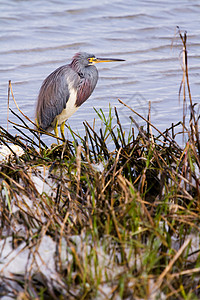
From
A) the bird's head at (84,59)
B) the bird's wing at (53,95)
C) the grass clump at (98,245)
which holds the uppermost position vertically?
the bird's head at (84,59)

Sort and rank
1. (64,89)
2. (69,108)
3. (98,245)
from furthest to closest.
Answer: (69,108) → (64,89) → (98,245)

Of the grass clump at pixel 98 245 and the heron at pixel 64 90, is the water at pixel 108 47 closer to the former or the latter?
the heron at pixel 64 90

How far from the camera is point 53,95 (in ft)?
16.5

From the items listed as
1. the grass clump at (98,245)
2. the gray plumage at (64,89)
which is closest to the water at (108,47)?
the gray plumage at (64,89)

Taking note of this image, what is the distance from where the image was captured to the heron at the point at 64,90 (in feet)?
16.3

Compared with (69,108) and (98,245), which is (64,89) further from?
(98,245)

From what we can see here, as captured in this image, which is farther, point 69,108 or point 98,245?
point 69,108

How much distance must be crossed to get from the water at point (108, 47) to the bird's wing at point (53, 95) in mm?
316

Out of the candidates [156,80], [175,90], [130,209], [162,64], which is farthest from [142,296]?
[162,64]

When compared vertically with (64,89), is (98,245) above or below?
below

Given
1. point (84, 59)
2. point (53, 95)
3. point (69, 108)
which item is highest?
point (84, 59)

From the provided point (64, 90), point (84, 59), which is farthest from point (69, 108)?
point (84, 59)

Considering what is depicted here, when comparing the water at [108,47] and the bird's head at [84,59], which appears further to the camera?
the water at [108,47]

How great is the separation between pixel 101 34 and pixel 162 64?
1744 mm
